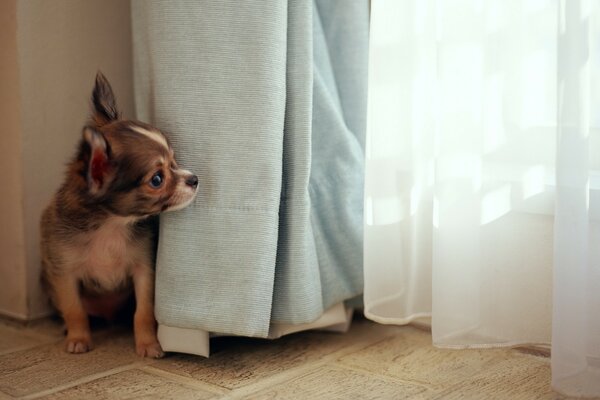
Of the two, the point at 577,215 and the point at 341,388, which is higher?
the point at 577,215

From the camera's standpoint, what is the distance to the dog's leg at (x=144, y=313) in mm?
1719

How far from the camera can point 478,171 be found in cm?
149

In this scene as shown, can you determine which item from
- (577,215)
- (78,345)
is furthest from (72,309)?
(577,215)

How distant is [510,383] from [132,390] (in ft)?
2.49

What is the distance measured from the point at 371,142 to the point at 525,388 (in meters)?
0.60

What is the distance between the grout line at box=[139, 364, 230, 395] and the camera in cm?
149

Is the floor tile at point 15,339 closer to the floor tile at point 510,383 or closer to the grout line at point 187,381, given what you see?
the grout line at point 187,381

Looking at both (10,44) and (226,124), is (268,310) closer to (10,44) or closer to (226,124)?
(226,124)

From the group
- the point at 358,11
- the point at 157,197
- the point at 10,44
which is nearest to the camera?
the point at 157,197

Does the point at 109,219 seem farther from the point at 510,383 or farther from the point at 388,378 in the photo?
the point at 510,383

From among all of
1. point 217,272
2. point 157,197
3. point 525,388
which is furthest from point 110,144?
point 525,388

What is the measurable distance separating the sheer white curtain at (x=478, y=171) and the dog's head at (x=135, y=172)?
422 millimetres

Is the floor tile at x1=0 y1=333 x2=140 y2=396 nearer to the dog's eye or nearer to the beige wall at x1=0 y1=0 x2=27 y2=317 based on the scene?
the beige wall at x1=0 y1=0 x2=27 y2=317

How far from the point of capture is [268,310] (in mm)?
1567
